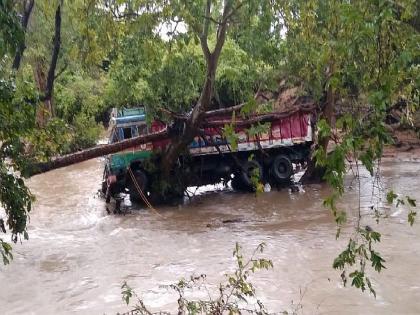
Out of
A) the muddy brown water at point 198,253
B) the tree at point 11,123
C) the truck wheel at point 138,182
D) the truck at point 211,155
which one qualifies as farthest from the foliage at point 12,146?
the truck wheel at point 138,182

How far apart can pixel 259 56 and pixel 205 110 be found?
1.98 metres

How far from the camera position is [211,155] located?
46.8 feet

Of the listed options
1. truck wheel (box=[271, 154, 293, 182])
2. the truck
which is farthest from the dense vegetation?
truck wheel (box=[271, 154, 293, 182])

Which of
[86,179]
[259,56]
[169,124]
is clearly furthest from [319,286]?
[86,179]

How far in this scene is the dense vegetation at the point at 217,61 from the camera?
313 cm

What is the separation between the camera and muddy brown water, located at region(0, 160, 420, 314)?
7215 millimetres

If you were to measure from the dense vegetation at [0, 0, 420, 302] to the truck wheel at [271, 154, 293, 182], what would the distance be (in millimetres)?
1849

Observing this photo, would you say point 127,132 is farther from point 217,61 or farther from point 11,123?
point 11,123

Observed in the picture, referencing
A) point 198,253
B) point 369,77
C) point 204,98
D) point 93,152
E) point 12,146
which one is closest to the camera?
point 369,77

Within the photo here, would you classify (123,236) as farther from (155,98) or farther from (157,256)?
(155,98)

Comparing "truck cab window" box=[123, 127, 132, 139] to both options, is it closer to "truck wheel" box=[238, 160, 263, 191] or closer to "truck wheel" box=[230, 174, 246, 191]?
"truck wheel" box=[238, 160, 263, 191]

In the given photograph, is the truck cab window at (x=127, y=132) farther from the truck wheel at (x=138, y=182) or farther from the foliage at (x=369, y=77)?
the foliage at (x=369, y=77)

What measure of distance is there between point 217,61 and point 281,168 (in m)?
4.40

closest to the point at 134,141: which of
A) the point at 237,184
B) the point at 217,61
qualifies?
the point at 217,61
